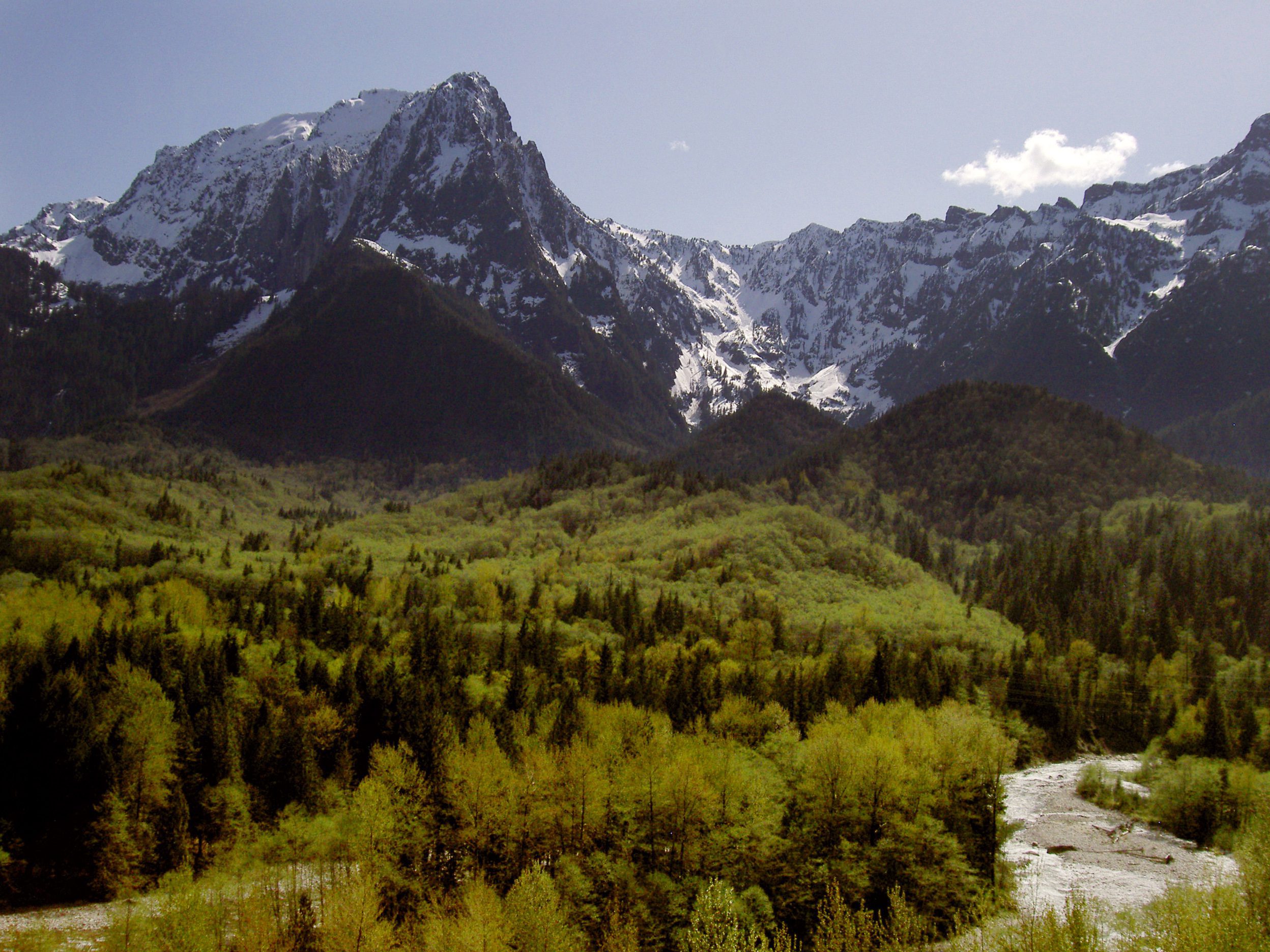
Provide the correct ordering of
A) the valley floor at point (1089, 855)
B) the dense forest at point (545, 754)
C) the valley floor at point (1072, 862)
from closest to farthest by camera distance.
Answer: the dense forest at point (545, 754)
the valley floor at point (1072, 862)
the valley floor at point (1089, 855)

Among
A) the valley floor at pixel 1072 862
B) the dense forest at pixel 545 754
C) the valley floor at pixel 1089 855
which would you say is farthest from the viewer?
the valley floor at pixel 1089 855

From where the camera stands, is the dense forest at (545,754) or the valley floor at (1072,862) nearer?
the dense forest at (545,754)

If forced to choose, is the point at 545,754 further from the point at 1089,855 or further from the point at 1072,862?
the point at 1089,855

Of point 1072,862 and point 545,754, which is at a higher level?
point 545,754

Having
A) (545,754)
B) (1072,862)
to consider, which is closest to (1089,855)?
(1072,862)

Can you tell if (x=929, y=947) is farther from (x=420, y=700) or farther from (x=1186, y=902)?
(x=420, y=700)

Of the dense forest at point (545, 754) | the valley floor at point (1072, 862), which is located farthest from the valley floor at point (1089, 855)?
the dense forest at point (545, 754)

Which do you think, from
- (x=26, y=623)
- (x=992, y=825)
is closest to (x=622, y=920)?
(x=992, y=825)

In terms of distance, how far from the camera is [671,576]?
193000 mm

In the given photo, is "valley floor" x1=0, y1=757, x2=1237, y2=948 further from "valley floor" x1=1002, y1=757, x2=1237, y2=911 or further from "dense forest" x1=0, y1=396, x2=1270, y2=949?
"dense forest" x1=0, y1=396, x2=1270, y2=949

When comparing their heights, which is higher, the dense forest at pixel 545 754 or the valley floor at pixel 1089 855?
the dense forest at pixel 545 754

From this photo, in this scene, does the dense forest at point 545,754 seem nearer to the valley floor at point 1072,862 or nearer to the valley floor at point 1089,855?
the valley floor at point 1072,862

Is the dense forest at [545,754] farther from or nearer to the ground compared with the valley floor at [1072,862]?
farther from the ground

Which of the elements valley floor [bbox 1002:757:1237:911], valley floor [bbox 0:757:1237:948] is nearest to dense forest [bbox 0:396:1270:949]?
valley floor [bbox 0:757:1237:948]
